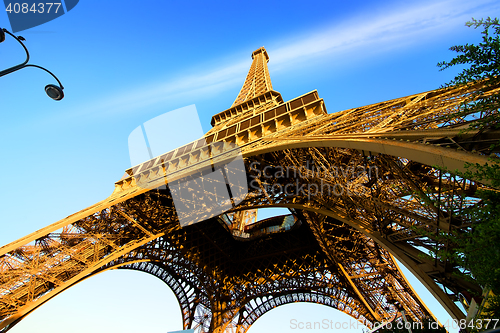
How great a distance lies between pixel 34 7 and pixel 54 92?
182cm

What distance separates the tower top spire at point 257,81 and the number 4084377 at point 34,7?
2239 cm

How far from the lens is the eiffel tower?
19.3 ft

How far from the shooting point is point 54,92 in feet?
22.1

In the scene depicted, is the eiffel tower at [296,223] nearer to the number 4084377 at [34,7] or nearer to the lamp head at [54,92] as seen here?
the lamp head at [54,92]

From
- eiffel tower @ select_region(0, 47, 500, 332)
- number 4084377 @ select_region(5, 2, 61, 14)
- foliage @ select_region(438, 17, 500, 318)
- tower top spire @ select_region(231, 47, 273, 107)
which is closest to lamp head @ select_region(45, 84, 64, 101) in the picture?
number 4084377 @ select_region(5, 2, 61, 14)

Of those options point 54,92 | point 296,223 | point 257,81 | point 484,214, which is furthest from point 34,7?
point 257,81

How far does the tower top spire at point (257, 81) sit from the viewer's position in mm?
30391

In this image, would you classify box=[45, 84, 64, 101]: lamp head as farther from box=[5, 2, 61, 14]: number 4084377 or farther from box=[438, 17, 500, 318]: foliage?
box=[438, 17, 500, 318]: foliage

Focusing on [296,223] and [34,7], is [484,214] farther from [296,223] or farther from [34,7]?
[296,223]

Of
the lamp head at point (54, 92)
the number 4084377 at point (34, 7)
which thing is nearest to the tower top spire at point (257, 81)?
the lamp head at point (54, 92)

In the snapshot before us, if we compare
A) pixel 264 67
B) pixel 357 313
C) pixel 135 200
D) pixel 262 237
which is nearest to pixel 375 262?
pixel 357 313

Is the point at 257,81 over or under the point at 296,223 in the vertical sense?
over

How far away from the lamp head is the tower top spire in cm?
2196

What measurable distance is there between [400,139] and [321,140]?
2.31 meters
